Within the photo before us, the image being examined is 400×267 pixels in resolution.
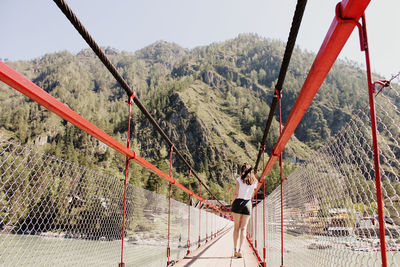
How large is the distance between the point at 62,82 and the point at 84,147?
234 ft

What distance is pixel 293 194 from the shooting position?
2.45m

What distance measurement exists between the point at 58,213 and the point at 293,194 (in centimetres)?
171

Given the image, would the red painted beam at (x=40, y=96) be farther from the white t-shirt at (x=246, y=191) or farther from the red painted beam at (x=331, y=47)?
the white t-shirt at (x=246, y=191)

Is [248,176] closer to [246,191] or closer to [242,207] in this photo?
[246,191]

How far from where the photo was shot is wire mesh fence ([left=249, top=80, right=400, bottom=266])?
83 centimetres

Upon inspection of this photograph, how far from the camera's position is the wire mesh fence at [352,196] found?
83 centimetres

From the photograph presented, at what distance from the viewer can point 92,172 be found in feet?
6.35

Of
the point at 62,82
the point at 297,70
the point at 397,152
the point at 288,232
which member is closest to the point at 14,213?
the point at 397,152

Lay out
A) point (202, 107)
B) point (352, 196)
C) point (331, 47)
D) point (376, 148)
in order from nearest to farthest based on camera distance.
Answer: point (376, 148) < point (331, 47) < point (352, 196) < point (202, 107)

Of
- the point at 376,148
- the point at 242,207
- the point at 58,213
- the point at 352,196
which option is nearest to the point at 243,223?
the point at 242,207

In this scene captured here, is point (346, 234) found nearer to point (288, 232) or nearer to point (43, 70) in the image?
point (288, 232)

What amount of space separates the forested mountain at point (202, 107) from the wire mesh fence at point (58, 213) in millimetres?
62079

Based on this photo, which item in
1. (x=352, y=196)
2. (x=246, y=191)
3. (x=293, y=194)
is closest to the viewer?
(x=352, y=196)

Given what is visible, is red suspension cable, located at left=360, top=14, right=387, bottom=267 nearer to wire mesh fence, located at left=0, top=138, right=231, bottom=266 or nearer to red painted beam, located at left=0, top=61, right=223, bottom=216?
red painted beam, located at left=0, top=61, right=223, bottom=216
